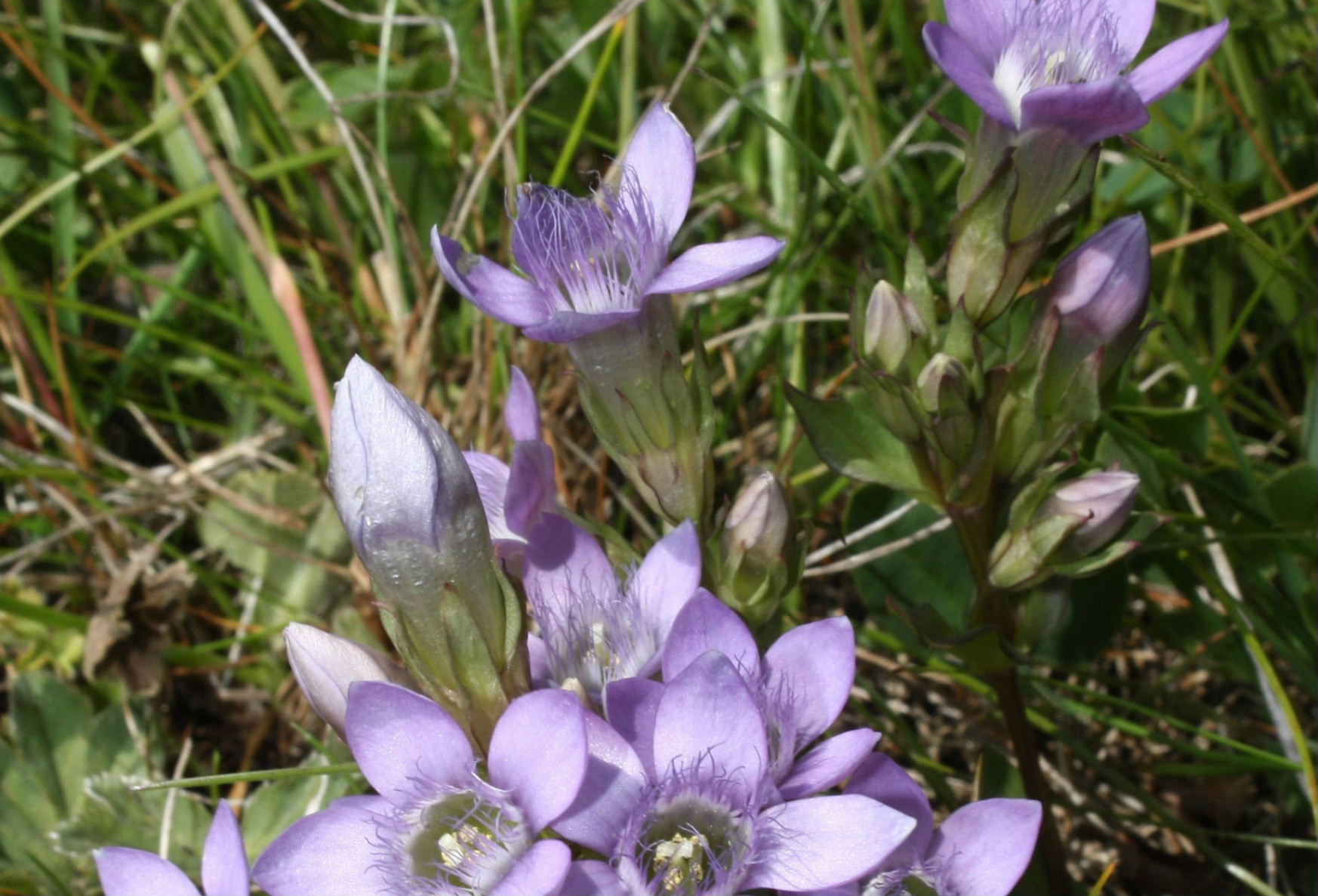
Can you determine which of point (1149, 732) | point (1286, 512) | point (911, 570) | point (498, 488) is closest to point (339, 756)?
point (498, 488)

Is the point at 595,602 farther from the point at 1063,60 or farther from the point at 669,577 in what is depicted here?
the point at 1063,60

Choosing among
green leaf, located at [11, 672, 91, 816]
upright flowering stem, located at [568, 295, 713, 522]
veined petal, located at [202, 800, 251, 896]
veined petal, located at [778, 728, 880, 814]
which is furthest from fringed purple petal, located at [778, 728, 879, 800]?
green leaf, located at [11, 672, 91, 816]

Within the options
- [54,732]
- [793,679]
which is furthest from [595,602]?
[54,732]

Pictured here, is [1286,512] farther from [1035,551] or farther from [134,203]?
[134,203]

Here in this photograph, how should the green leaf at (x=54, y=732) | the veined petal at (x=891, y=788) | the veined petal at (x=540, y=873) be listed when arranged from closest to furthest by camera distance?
the veined petal at (x=540, y=873) → the veined petal at (x=891, y=788) → the green leaf at (x=54, y=732)

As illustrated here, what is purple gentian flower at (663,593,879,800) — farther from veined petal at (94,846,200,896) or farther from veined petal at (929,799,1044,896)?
veined petal at (94,846,200,896)

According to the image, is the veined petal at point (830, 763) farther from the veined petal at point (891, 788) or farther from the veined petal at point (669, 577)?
the veined petal at point (669, 577)

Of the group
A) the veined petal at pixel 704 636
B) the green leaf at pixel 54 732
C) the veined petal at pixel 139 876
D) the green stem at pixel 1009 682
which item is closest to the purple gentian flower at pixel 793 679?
the veined petal at pixel 704 636
